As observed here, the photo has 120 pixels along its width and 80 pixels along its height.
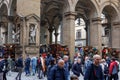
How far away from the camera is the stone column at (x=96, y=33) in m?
26.0

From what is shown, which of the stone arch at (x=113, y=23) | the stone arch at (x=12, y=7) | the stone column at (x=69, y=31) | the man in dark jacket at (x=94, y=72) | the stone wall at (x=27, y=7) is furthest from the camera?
the stone arch at (x=113, y=23)

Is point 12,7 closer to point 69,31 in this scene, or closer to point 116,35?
point 69,31

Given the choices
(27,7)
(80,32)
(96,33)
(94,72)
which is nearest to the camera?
(94,72)

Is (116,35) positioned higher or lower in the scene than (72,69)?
higher

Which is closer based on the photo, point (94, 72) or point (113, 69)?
point (94, 72)

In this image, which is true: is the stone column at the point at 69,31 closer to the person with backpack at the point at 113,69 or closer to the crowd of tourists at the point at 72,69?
the crowd of tourists at the point at 72,69

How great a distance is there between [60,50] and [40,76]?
7.26 metres

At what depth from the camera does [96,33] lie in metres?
26.2

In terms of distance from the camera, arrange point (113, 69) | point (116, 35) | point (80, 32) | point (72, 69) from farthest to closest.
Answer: point (80, 32), point (116, 35), point (113, 69), point (72, 69)

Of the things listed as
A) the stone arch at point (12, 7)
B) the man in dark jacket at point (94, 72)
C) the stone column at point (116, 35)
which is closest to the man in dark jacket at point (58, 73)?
the man in dark jacket at point (94, 72)

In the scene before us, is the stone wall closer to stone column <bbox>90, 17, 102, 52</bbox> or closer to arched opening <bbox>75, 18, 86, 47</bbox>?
stone column <bbox>90, 17, 102, 52</bbox>

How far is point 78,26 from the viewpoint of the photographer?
46.5 meters

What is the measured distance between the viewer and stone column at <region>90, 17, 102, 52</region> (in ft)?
85.4

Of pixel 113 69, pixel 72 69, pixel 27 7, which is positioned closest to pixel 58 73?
pixel 72 69
